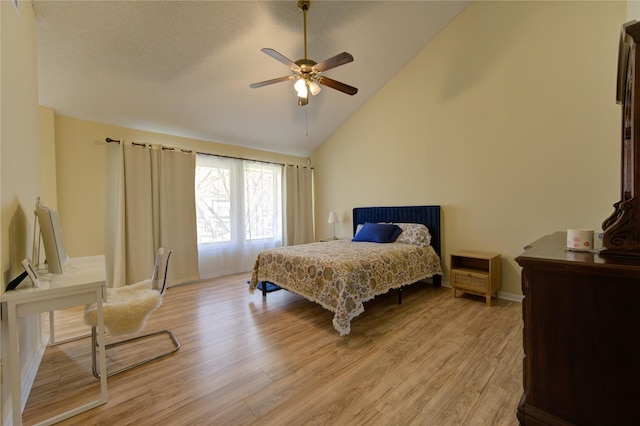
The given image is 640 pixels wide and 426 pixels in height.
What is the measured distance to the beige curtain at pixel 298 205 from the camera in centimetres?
527

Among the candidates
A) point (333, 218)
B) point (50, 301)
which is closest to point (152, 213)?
point (50, 301)

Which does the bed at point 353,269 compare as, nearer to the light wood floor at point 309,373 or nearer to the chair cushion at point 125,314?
the light wood floor at point 309,373

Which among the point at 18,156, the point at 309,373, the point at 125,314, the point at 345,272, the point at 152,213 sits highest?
the point at 18,156

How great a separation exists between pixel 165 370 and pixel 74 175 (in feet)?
9.87

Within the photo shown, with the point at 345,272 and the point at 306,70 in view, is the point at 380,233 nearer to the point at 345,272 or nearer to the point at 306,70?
the point at 345,272

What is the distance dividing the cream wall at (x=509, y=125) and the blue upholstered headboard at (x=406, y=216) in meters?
0.12

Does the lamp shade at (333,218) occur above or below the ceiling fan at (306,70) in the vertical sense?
below

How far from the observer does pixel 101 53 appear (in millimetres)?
2545

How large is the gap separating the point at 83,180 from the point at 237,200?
2081 millimetres

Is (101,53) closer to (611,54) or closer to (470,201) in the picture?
(470,201)

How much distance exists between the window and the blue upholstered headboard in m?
1.74

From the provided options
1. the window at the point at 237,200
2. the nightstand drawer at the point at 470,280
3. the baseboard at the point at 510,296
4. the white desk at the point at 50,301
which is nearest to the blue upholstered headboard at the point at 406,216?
the nightstand drawer at the point at 470,280

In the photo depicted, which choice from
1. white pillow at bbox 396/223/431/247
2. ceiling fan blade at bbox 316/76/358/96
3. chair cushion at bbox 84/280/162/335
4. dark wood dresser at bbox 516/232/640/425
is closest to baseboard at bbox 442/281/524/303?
white pillow at bbox 396/223/431/247

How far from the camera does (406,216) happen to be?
3.97 m
